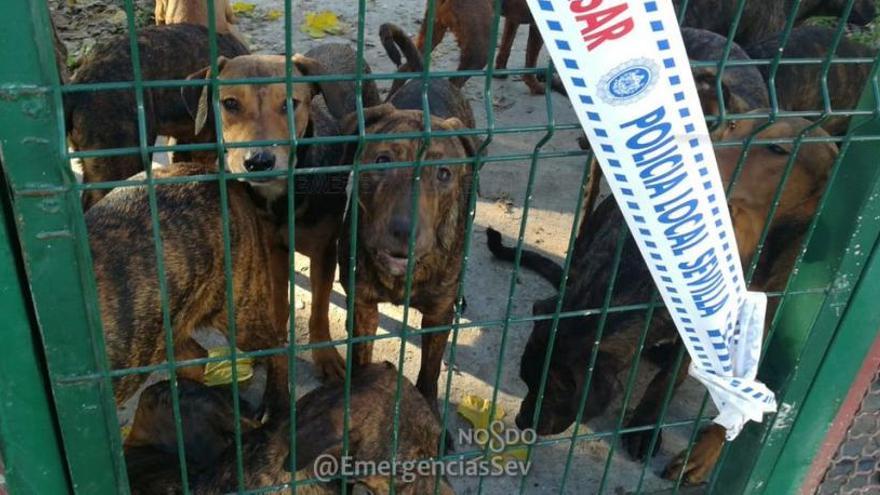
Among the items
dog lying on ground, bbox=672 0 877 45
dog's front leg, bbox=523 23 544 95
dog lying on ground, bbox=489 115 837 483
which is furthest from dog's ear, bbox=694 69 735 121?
dog's front leg, bbox=523 23 544 95

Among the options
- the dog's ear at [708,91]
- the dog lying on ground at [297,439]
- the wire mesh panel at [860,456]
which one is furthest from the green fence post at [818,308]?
the dog lying on ground at [297,439]

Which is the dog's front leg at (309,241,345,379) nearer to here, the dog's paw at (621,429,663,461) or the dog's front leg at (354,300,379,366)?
the dog's front leg at (354,300,379,366)

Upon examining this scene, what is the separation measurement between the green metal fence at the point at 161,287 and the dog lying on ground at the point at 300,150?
4.38 feet

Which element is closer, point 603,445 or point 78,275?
point 78,275

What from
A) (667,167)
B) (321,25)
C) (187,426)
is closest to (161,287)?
(667,167)

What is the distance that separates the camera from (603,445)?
4590mm

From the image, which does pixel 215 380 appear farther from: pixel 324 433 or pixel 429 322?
pixel 324 433

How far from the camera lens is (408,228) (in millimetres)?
3658

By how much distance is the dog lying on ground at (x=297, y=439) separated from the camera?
332 cm

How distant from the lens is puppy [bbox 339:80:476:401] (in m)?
3.73

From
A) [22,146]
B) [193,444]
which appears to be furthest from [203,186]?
[22,146]

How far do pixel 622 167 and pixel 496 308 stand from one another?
2.93 metres

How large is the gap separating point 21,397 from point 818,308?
105 inches

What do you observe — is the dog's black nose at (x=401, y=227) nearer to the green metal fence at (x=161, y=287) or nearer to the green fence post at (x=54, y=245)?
the green metal fence at (x=161, y=287)
